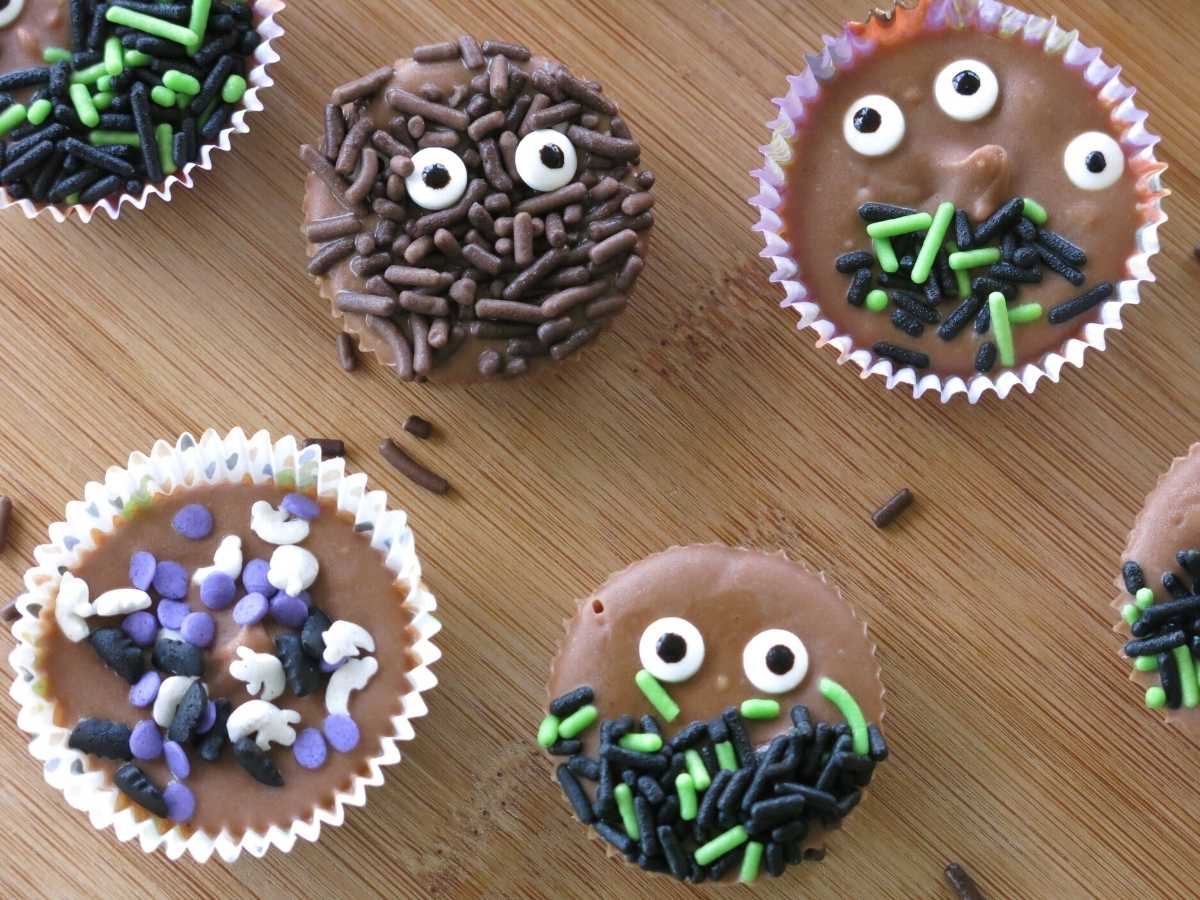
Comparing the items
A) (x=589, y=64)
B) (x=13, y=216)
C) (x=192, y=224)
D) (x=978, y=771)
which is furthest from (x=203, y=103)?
(x=978, y=771)

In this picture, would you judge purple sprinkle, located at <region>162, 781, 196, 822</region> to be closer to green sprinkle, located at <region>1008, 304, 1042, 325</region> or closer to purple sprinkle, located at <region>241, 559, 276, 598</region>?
purple sprinkle, located at <region>241, 559, 276, 598</region>

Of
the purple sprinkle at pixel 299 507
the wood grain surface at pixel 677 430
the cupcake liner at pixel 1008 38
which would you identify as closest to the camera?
the purple sprinkle at pixel 299 507

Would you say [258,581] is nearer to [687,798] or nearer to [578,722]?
[578,722]

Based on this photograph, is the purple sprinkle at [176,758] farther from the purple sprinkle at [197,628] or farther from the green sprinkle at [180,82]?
the green sprinkle at [180,82]

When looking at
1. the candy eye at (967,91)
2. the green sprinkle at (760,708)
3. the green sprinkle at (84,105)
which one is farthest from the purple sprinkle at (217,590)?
the candy eye at (967,91)

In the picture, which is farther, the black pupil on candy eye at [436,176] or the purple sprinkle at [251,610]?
the black pupil on candy eye at [436,176]

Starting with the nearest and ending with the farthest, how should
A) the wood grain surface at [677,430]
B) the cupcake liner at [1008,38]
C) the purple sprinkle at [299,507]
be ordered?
the purple sprinkle at [299,507] < the cupcake liner at [1008,38] < the wood grain surface at [677,430]

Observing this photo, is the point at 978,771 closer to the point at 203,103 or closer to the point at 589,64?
the point at 589,64
